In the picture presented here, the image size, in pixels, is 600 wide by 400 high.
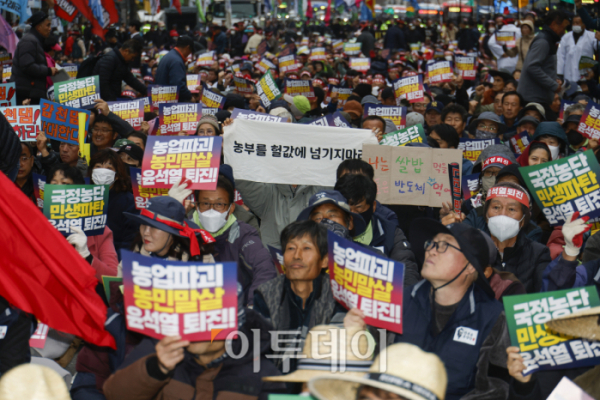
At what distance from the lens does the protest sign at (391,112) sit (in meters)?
8.95

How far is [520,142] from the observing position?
7766 millimetres

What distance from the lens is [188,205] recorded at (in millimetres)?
5211

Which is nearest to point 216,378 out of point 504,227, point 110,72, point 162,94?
point 504,227

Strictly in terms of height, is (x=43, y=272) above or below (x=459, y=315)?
above

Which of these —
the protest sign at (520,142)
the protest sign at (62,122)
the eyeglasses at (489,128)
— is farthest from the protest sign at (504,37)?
the protest sign at (62,122)

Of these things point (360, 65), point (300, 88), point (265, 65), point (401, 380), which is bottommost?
point (360, 65)

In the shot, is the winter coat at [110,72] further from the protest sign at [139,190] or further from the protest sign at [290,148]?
the protest sign at [139,190]

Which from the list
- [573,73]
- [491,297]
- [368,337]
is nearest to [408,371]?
[368,337]

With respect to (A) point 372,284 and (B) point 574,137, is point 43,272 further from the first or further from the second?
(B) point 574,137

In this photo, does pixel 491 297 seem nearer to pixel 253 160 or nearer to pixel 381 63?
pixel 253 160

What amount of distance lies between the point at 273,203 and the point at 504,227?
2054mm

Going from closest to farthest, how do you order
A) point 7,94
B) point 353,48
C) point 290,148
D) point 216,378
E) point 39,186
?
point 216,378 → point 39,186 → point 290,148 → point 7,94 → point 353,48

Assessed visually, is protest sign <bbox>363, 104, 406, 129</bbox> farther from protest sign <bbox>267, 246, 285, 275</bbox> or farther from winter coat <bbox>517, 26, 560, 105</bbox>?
protest sign <bbox>267, 246, 285, 275</bbox>

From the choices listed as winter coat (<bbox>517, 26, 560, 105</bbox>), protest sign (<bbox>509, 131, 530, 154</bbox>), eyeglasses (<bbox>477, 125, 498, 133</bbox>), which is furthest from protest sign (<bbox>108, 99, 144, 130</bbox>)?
winter coat (<bbox>517, 26, 560, 105</bbox>)
